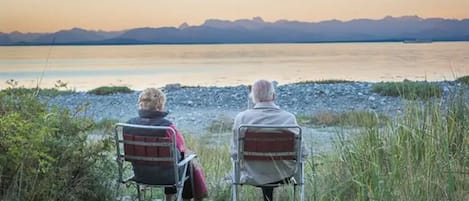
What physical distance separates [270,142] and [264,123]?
255 mm

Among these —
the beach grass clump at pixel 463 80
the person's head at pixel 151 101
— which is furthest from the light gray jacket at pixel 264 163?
the beach grass clump at pixel 463 80

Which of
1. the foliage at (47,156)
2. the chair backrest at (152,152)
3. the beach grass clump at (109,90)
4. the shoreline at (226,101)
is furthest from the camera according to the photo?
the beach grass clump at (109,90)

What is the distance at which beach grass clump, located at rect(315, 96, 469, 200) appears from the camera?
11.2 ft

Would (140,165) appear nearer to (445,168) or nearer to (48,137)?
(48,137)

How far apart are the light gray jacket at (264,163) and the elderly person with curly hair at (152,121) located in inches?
16.8

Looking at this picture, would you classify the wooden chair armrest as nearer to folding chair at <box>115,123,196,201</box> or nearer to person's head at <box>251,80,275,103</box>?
folding chair at <box>115,123,196,201</box>

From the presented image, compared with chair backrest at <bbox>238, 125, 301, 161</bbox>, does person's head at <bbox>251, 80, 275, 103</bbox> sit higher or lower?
higher

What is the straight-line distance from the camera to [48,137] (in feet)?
12.6

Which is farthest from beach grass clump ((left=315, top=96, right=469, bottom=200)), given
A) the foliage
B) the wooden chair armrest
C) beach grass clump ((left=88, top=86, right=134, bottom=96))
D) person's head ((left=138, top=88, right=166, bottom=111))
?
beach grass clump ((left=88, top=86, right=134, bottom=96))

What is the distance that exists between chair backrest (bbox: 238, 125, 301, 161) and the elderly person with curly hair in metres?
0.46

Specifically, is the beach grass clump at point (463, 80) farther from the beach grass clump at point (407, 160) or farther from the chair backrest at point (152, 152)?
the chair backrest at point (152, 152)

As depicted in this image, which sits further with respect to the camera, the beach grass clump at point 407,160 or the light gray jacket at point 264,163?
the light gray jacket at point 264,163

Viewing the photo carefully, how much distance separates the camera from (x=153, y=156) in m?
4.09

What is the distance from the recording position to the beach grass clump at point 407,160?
134 inches
